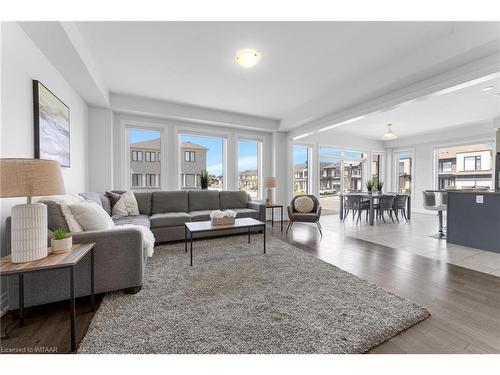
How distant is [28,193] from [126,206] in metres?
2.61

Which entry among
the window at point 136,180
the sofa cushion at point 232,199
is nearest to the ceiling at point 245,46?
the window at point 136,180

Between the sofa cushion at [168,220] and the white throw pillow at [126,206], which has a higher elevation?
the white throw pillow at [126,206]

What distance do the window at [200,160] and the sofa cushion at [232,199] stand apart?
2.15 ft

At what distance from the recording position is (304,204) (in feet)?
15.4

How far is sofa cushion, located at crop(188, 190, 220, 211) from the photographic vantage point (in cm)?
454

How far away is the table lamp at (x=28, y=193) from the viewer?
51.3 inches

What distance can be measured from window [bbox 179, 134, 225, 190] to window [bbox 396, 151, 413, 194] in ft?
22.8

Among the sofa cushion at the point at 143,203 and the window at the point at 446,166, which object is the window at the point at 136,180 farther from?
the window at the point at 446,166

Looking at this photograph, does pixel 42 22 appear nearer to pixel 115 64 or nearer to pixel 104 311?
pixel 115 64

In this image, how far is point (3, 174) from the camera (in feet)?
4.22

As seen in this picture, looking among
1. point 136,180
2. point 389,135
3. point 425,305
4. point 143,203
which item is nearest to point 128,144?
point 136,180

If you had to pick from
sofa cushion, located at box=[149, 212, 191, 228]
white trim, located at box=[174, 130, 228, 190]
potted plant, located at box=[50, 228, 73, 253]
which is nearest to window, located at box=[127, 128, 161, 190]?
white trim, located at box=[174, 130, 228, 190]

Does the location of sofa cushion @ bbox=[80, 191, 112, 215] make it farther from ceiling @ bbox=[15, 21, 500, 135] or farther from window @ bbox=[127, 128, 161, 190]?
ceiling @ bbox=[15, 21, 500, 135]
